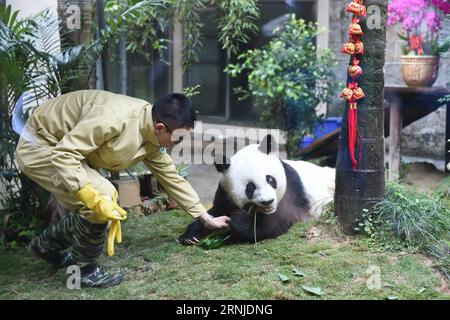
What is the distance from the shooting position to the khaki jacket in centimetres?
292

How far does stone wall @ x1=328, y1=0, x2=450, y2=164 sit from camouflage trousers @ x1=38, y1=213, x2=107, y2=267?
527cm

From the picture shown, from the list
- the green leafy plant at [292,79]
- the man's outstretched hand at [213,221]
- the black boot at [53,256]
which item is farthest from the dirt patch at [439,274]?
the green leafy plant at [292,79]

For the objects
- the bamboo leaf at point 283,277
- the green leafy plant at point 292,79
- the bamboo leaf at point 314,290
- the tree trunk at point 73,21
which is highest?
the tree trunk at point 73,21

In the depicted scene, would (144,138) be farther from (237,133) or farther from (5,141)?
(237,133)

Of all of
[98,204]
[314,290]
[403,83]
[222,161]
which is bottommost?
[314,290]

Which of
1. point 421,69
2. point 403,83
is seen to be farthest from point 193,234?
point 403,83

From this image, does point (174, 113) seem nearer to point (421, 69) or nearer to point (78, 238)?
point (78, 238)

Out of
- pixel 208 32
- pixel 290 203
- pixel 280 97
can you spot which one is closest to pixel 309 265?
pixel 290 203

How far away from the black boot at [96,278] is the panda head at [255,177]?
3.61 feet

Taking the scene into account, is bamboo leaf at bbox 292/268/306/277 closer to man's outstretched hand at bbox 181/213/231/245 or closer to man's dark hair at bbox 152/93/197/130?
man's outstretched hand at bbox 181/213/231/245

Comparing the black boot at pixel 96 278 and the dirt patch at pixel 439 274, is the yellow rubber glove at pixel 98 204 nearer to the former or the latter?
the black boot at pixel 96 278

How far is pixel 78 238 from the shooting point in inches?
126

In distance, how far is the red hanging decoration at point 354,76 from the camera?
3.76 metres

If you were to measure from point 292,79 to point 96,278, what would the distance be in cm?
379
